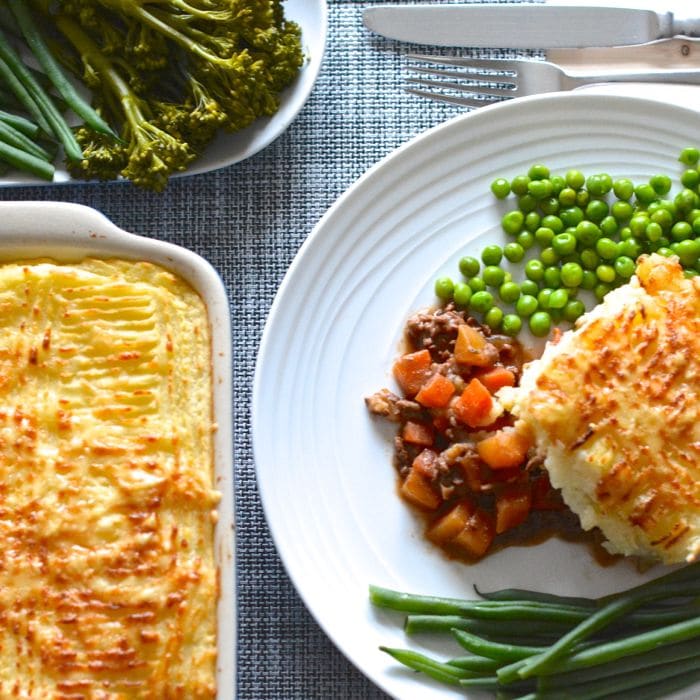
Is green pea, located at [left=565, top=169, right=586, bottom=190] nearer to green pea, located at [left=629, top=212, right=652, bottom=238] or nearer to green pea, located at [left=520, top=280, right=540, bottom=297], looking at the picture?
green pea, located at [left=629, top=212, right=652, bottom=238]

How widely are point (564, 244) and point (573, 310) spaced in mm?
314

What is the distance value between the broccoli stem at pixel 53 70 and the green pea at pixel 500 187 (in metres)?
1.81

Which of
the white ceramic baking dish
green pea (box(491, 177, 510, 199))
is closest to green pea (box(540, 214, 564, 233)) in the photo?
green pea (box(491, 177, 510, 199))

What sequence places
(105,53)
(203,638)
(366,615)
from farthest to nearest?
(105,53) < (366,615) < (203,638)

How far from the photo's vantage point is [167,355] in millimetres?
4078

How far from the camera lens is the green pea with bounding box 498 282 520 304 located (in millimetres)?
4664

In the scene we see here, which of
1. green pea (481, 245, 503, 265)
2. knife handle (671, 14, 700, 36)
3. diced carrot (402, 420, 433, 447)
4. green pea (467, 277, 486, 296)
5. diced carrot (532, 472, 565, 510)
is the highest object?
knife handle (671, 14, 700, 36)

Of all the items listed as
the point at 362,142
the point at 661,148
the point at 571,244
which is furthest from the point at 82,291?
the point at 661,148

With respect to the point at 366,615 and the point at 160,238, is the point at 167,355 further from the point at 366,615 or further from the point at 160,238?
the point at 366,615

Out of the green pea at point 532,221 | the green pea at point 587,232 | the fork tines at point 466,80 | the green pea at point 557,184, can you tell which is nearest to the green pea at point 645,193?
the green pea at point 587,232

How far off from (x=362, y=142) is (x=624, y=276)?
4.81 ft

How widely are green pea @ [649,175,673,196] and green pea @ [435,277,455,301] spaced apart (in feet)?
3.47

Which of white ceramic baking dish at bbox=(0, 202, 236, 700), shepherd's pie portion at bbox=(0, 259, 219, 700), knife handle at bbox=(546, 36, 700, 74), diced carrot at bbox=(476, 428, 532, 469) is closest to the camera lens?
shepherd's pie portion at bbox=(0, 259, 219, 700)

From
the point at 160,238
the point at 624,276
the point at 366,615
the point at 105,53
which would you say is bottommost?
the point at 366,615
